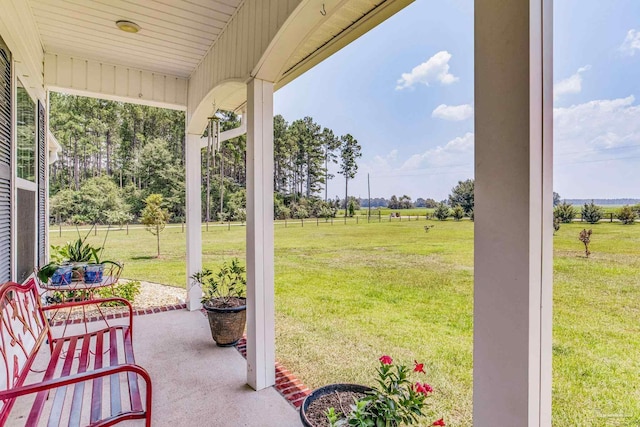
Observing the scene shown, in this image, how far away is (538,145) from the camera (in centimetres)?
84

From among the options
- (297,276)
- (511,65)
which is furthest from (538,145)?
(297,276)

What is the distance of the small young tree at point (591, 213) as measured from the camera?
104 cm

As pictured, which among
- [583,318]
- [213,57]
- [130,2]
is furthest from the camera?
[213,57]

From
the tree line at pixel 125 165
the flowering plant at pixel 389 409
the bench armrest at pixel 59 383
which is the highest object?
the tree line at pixel 125 165

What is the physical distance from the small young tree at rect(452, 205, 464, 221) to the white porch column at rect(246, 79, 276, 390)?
1206 millimetres

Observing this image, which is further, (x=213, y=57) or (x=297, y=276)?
(x=297, y=276)

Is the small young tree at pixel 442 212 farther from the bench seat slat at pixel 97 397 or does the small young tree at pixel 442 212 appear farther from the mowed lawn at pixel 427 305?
the bench seat slat at pixel 97 397

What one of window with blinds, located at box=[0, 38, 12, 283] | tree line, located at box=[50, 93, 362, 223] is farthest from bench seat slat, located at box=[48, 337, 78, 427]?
tree line, located at box=[50, 93, 362, 223]

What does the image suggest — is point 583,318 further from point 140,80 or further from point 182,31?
point 140,80

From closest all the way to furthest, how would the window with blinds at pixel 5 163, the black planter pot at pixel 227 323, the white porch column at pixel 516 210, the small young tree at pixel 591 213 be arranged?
the white porch column at pixel 516 210, the small young tree at pixel 591 213, the window with blinds at pixel 5 163, the black planter pot at pixel 227 323

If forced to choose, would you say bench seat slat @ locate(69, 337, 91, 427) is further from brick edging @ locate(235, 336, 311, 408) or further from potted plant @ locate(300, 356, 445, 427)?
brick edging @ locate(235, 336, 311, 408)

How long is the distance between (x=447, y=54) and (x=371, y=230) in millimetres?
1871

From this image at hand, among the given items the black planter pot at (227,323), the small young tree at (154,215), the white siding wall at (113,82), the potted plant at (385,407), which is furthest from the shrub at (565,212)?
the small young tree at (154,215)

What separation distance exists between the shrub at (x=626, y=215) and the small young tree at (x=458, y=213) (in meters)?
0.97
